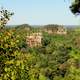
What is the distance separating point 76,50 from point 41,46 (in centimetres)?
12676

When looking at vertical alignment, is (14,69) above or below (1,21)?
below

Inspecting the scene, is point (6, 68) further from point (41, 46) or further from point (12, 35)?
point (41, 46)

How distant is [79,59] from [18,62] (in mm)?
2286

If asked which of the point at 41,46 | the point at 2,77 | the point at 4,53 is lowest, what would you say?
the point at 41,46

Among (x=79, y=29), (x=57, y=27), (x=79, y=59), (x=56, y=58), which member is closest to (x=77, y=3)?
(x=79, y=29)

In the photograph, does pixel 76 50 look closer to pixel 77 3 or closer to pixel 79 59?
Result: pixel 79 59

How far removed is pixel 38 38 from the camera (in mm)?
139750

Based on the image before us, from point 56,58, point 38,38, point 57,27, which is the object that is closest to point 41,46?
point 38,38

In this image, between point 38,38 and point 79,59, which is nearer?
point 79,59

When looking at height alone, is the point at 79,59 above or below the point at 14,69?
above

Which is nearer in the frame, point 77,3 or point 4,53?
point 77,3

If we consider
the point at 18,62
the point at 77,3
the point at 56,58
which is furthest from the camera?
the point at 56,58

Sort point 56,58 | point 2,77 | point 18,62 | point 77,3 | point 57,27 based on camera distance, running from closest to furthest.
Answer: point 77,3 → point 2,77 → point 18,62 → point 56,58 → point 57,27

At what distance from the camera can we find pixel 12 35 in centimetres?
740
